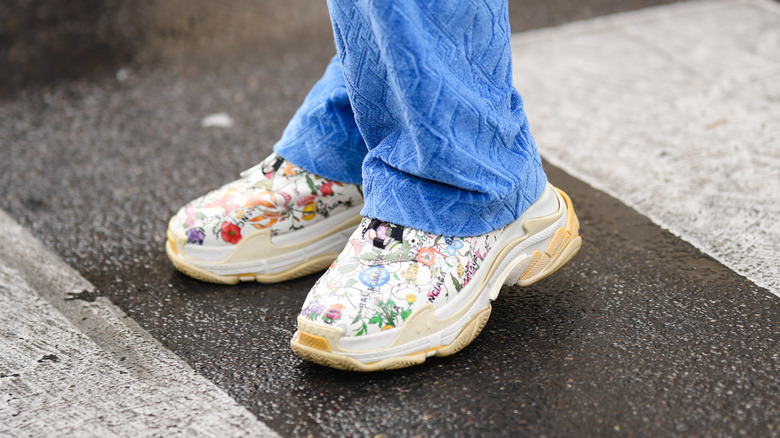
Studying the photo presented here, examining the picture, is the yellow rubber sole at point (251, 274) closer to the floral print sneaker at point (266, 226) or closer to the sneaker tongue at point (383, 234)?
the floral print sneaker at point (266, 226)

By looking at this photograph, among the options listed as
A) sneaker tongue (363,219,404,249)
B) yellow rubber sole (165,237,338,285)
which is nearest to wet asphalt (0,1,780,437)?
yellow rubber sole (165,237,338,285)

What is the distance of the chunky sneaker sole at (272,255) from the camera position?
1.58 m

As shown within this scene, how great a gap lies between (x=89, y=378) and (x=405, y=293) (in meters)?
0.58

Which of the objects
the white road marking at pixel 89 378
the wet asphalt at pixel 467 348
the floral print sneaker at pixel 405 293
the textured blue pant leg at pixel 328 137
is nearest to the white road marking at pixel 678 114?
the wet asphalt at pixel 467 348

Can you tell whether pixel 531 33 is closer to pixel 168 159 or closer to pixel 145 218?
pixel 168 159

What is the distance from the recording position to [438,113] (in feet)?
3.88

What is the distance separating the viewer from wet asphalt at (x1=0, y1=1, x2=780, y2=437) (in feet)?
3.80

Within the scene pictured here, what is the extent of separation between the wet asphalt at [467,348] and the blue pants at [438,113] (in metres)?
0.26

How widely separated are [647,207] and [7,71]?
2.34 meters

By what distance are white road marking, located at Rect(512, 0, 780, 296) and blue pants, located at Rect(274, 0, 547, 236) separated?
555mm

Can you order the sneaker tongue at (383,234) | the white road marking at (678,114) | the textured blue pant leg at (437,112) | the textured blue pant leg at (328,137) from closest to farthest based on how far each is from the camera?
the textured blue pant leg at (437,112)
the sneaker tongue at (383,234)
the textured blue pant leg at (328,137)
the white road marking at (678,114)

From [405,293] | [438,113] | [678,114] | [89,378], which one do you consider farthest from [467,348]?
[678,114]

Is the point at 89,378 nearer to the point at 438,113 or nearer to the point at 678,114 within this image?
the point at 438,113

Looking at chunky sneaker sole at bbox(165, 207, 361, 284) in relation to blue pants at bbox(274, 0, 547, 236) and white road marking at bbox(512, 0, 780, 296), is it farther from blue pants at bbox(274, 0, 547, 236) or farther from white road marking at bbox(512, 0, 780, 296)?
white road marking at bbox(512, 0, 780, 296)
